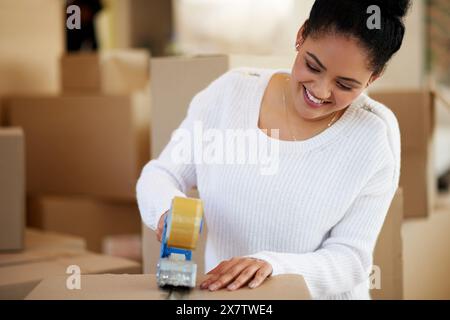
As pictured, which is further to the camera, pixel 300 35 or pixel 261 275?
pixel 300 35

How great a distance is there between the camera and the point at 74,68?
2260 mm

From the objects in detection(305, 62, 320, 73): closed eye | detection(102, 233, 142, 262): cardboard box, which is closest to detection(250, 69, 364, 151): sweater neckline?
detection(305, 62, 320, 73): closed eye

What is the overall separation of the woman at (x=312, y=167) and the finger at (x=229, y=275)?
12 mm

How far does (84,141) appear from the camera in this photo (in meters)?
2.17

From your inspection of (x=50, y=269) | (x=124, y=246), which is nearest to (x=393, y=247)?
(x=50, y=269)

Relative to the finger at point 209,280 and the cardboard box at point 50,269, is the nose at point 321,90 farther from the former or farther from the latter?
the cardboard box at point 50,269

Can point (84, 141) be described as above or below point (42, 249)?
above

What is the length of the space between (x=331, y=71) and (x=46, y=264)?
765mm

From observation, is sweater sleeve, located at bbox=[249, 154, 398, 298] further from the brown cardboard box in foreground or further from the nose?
the brown cardboard box in foreground

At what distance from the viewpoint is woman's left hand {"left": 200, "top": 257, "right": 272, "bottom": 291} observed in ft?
2.73

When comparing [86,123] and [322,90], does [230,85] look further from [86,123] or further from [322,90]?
[86,123]

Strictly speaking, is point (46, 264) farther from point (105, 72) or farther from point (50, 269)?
point (105, 72)
